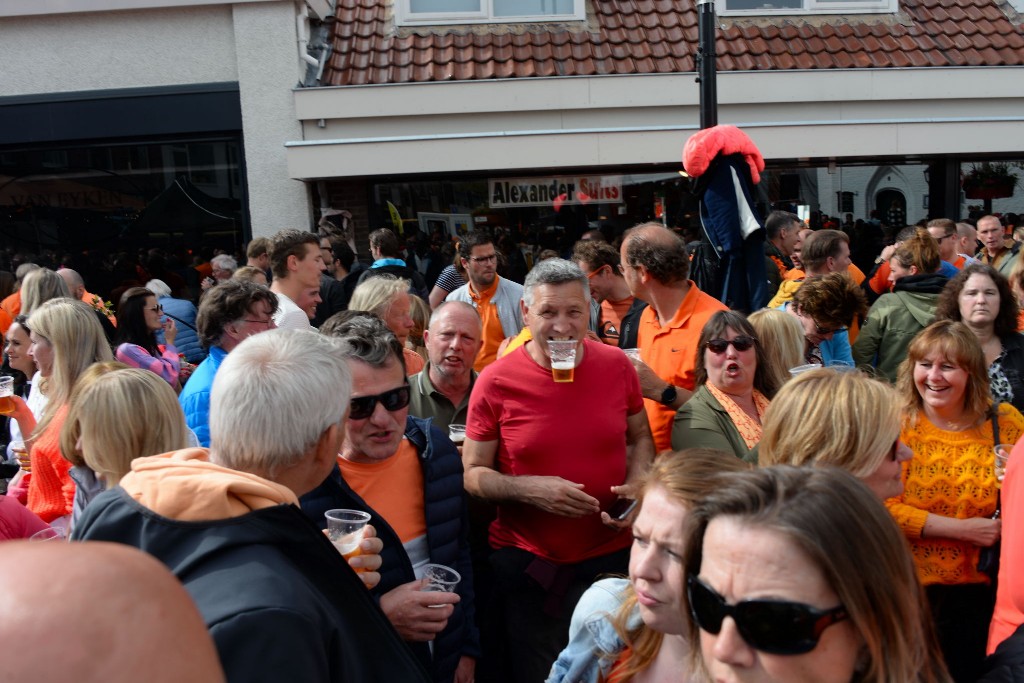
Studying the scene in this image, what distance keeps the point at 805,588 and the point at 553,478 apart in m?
1.77

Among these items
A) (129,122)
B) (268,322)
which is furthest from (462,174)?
(268,322)

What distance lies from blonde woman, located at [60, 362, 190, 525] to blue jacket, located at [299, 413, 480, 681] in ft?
2.21

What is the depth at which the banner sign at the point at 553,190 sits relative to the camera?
9695 mm

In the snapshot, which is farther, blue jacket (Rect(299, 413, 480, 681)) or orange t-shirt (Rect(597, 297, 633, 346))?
orange t-shirt (Rect(597, 297, 633, 346))

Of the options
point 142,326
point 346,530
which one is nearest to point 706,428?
point 346,530

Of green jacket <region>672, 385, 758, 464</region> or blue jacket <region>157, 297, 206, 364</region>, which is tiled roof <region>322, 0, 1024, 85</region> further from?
green jacket <region>672, 385, 758, 464</region>

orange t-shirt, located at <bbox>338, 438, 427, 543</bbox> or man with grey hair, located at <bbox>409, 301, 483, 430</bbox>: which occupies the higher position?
man with grey hair, located at <bbox>409, 301, 483, 430</bbox>

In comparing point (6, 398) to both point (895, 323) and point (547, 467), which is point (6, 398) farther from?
point (895, 323)

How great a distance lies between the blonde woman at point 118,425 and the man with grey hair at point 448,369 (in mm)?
1253

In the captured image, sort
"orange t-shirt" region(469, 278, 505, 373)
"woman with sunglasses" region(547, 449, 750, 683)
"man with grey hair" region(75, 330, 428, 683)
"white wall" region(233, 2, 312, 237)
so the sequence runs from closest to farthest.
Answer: "man with grey hair" region(75, 330, 428, 683) → "woman with sunglasses" region(547, 449, 750, 683) → "orange t-shirt" region(469, 278, 505, 373) → "white wall" region(233, 2, 312, 237)

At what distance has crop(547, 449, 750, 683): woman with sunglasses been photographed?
6.30 ft

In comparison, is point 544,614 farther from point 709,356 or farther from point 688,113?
point 688,113

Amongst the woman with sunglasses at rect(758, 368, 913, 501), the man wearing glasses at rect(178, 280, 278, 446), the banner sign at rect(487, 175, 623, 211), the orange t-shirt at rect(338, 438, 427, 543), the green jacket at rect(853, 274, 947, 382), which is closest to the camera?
the woman with sunglasses at rect(758, 368, 913, 501)

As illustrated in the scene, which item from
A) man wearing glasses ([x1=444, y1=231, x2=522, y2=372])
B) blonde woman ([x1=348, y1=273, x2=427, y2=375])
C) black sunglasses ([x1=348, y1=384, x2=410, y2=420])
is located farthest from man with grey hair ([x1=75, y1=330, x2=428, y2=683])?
man wearing glasses ([x1=444, y1=231, x2=522, y2=372])
